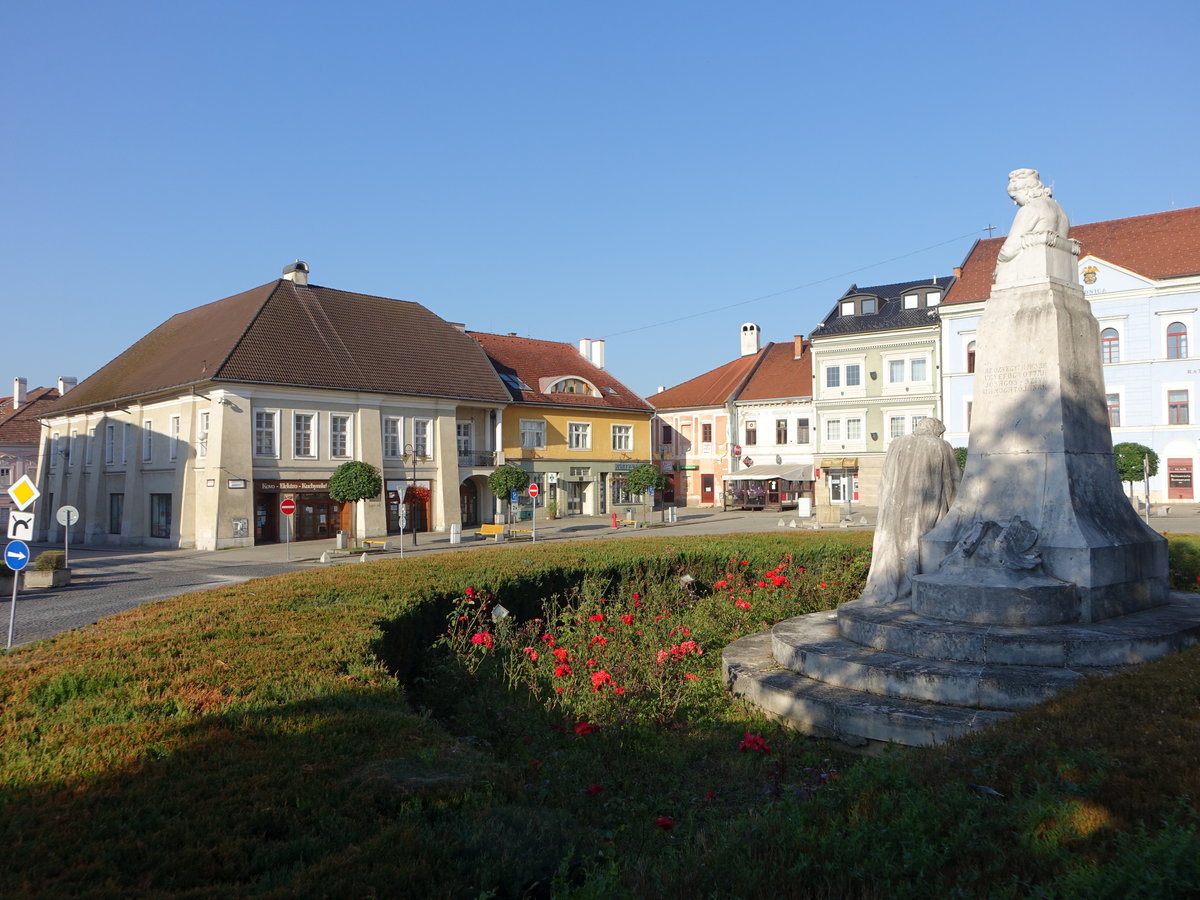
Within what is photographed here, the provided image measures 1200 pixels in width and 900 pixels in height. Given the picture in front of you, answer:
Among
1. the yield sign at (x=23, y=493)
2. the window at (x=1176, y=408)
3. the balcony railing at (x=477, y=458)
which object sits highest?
the window at (x=1176, y=408)

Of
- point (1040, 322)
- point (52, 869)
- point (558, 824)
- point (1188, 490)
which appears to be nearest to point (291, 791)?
point (52, 869)

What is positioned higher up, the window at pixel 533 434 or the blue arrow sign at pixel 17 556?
the window at pixel 533 434

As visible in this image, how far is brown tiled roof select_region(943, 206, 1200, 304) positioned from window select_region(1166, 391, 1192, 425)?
545 centimetres

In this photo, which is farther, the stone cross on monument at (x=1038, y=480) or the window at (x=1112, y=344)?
the window at (x=1112, y=344)

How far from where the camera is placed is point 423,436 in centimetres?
4116

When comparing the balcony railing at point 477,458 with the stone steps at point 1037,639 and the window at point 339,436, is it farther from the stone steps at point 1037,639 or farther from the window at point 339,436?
the stone steps at point 1037,639

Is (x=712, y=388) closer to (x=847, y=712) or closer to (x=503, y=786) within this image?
(x=847, y=712)

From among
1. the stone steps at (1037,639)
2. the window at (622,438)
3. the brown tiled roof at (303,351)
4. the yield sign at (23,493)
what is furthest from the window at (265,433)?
the stone steps at (1037,639)

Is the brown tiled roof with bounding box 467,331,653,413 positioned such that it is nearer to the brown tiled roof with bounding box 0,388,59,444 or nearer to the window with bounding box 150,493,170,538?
the window with bounding box 150,493,170,538

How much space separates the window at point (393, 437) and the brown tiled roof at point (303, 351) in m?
1.48

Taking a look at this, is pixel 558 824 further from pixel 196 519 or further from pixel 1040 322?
pixel 196 519

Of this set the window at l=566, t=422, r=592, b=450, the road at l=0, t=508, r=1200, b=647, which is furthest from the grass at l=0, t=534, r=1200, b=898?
the window at l=566, t=422, r=592, b=450

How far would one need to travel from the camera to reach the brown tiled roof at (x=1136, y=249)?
39969 millimetres

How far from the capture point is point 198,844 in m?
3.48
